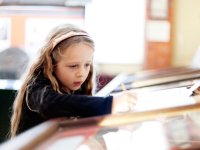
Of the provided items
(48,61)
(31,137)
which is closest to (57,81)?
(48,61)

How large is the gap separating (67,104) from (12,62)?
7.71ft

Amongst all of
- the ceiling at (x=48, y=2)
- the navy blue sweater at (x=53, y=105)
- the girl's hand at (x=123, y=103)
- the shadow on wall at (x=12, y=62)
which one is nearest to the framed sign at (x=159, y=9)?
the ceiling at (x=48, y=2)

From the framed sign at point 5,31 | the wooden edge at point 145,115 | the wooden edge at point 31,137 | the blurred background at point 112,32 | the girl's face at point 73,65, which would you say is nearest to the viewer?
the wooden edge at point 31,137

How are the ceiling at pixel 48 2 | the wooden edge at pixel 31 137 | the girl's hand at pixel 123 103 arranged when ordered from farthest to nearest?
the ceiling at pixel 48 2
the girl's hand at pixel 123 103
the wooden edge at pixel 31 137

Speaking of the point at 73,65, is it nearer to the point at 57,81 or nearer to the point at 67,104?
the point at 57,81

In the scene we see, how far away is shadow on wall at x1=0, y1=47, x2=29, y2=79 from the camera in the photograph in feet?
10.8

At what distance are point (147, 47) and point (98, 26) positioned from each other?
17.8 inches

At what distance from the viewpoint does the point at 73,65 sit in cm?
123

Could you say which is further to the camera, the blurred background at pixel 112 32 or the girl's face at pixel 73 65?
the blurred background at pixel 112 32

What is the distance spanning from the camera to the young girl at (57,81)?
105 centimetres

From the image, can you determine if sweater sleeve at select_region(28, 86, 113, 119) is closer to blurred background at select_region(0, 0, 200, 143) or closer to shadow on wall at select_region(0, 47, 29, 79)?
blurred background at select_region(0, 0, 200, 143)

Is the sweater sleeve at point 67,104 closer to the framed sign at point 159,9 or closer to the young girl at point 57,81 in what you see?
the young girl at point 57,81

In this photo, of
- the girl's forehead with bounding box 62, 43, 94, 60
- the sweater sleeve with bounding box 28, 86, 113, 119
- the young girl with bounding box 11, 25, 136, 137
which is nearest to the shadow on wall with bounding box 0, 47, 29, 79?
the young girl with bounding box 11, 25, 136, 137

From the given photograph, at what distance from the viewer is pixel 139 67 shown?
3186mm
